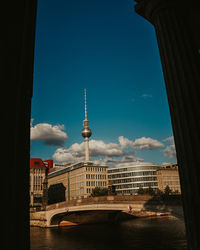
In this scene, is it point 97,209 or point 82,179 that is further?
point 82,179

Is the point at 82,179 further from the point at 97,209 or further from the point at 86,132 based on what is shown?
the point at 97,209

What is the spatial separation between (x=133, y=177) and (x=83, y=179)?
2002 centimetres

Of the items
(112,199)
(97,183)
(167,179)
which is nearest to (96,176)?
(97,183)

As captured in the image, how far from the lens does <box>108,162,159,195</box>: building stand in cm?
8619

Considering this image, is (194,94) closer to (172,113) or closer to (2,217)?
(172,113)

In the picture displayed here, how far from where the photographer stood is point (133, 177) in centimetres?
Answer: 8725

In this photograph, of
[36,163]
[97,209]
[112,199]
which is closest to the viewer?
[112,199]

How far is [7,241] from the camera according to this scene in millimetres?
1323

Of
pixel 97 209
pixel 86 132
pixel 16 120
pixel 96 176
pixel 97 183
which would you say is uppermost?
pixel 86 132

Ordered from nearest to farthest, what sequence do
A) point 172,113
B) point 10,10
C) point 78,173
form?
1. point 10,10
2. point 172,113
3. point 78,173

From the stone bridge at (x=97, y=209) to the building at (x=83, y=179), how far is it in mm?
31180

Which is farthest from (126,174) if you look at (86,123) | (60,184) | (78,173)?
(86,123)

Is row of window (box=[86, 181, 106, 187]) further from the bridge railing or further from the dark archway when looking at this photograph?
the dark archway

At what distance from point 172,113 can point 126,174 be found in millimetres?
87051
